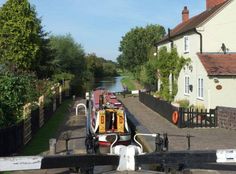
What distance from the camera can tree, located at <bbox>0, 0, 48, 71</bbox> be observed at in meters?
45.1

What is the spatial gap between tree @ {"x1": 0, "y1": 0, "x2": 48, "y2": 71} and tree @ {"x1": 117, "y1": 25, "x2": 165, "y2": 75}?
45296mm

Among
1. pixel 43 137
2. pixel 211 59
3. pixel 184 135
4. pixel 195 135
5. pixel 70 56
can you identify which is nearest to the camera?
pixel 43 137

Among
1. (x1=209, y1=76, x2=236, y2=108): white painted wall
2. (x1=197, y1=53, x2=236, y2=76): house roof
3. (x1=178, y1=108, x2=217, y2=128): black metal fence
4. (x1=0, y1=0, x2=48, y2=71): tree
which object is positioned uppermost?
(x1=0, y1=0, x2=48, y2=71): tree

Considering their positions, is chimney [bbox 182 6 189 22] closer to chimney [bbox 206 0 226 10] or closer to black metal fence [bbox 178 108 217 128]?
chimney [bbox 206 0 226 10]

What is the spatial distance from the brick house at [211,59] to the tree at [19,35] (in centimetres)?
1788

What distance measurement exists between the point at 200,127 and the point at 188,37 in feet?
35.0

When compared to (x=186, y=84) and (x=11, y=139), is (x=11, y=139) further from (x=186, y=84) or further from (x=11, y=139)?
(x=186, y=84)

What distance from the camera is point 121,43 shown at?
98.0m

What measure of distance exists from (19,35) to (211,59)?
2327cm

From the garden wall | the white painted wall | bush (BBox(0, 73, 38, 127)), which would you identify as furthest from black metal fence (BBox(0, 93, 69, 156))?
the white painted wall

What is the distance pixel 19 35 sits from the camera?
1794 inches

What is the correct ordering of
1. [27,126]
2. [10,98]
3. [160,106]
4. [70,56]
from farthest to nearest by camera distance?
[70,56] < [160,106] < [27,126] < [10,98]

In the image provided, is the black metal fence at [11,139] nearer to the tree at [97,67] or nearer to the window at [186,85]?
the window at [186,85]

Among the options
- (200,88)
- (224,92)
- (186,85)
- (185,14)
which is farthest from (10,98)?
(185,14)
